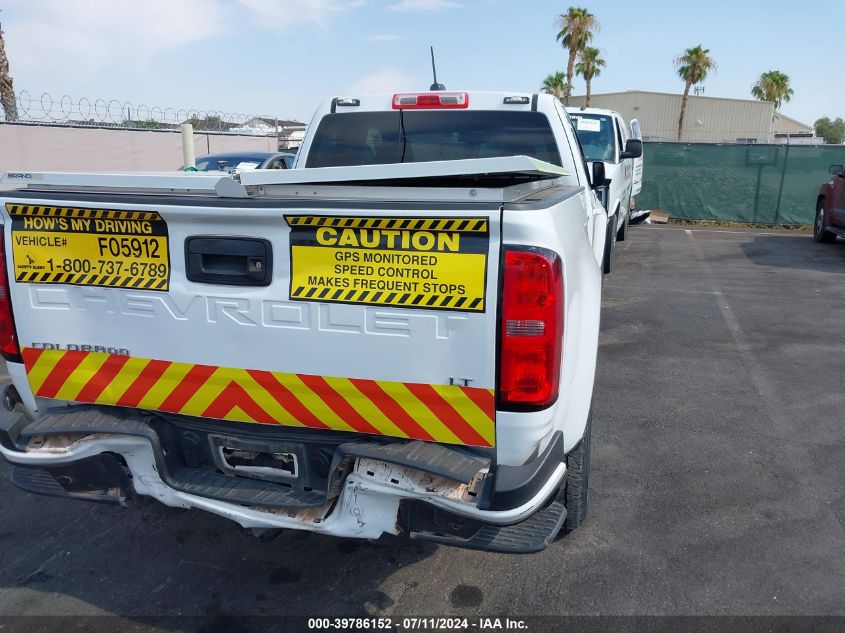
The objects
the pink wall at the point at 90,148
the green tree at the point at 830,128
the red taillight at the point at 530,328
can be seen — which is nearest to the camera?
the red taillight at the point at 530,328

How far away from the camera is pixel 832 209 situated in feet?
42.6

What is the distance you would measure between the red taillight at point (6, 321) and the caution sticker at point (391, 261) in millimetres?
1271

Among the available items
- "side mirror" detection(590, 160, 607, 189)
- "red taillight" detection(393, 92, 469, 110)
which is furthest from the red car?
"red taillight" detection(393, 92, 469, 110)

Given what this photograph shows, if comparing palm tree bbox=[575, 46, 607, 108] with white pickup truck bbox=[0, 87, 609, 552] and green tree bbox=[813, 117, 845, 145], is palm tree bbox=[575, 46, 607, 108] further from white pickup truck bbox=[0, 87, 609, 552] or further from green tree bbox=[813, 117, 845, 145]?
green tree bbox=[813, 117, 845, 145]

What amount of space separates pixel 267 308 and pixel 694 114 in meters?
54.6

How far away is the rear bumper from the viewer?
2398mm

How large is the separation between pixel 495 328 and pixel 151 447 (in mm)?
1456

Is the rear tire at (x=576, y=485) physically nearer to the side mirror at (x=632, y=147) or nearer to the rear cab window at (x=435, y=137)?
the rear cab window at (x=435, y=137)

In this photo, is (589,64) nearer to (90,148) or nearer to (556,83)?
(556,83)

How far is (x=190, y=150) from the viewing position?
51.4ft

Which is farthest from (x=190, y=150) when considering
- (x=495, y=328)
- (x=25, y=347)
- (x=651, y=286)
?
(x=495, y=328)

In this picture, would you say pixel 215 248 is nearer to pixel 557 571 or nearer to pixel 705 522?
pixel 557 571

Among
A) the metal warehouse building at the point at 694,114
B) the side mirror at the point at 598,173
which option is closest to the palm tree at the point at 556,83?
the metal warehouse building at the point at 694,114

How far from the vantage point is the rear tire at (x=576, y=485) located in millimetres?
3055
